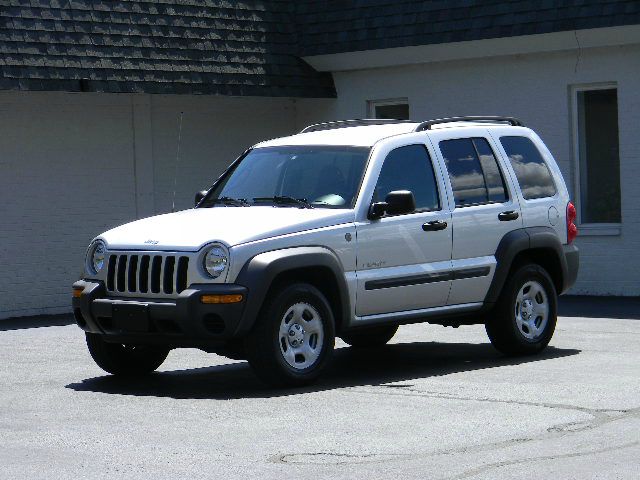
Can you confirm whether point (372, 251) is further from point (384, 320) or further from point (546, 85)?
point (546, 85)

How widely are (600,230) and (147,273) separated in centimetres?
907

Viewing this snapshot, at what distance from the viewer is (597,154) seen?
18766mm

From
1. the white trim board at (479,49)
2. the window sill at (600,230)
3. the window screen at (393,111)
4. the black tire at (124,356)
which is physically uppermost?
the white trim board at (479,49)

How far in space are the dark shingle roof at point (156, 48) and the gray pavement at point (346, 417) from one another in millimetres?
4898

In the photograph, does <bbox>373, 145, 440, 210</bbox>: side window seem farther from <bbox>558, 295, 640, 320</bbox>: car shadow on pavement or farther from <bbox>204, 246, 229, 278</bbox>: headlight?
<bbox>558, 295, 640, 320</bbox>: car shadow on pavement

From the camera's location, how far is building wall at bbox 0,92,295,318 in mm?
17750

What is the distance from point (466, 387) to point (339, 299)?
47.2 inches

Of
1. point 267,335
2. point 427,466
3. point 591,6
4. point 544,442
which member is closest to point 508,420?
point 544,442

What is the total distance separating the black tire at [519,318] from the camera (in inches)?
485

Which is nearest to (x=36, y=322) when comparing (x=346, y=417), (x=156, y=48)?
(x=156, y=48)

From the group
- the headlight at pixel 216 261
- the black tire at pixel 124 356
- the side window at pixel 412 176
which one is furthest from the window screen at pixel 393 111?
the headlight at pixel 216 261

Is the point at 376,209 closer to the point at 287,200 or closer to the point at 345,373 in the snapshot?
the point at 287,200

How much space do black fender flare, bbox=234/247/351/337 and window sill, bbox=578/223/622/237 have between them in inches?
324

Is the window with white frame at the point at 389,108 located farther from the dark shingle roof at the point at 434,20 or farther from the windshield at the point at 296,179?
the windshield at the point at 296,179
